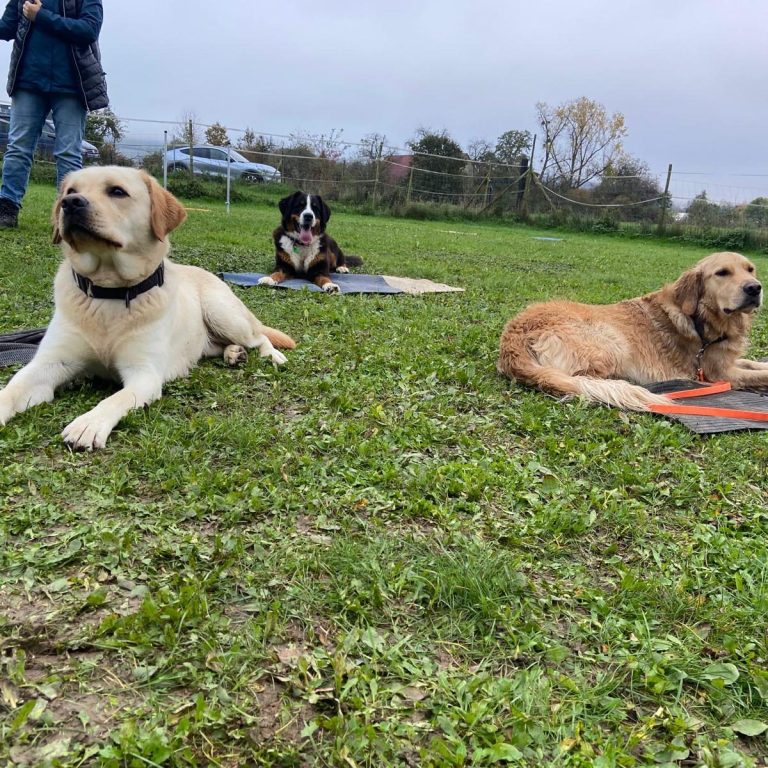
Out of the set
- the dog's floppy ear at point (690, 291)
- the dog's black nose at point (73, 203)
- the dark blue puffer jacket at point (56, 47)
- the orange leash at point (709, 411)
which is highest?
the dark blue puffer jacket at point (56, 47)

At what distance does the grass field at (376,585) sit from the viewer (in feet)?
3.88

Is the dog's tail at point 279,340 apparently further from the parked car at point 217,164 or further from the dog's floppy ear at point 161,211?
the parked car at point 217,164

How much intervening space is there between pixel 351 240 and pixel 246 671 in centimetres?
1069

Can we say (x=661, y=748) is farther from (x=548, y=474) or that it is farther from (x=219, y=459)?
(x=219, y=459)

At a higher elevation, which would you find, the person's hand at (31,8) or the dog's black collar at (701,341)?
the person's hand at (31,8)

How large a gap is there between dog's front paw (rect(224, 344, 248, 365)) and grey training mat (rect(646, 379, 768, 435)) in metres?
2.49

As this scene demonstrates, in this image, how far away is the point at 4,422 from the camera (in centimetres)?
234

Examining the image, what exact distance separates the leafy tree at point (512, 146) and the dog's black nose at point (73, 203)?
22923mm

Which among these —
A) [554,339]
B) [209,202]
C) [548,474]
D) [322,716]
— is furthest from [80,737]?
[209,202]

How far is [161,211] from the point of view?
9.63 ft

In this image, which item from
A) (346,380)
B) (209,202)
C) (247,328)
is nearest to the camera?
(346,380)

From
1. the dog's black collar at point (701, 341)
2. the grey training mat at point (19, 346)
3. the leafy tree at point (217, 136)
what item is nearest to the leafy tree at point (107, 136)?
the leafy tree at point (217, 136)

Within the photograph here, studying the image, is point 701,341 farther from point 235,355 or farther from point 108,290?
point 108,290

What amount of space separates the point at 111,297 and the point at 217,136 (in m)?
19.6
